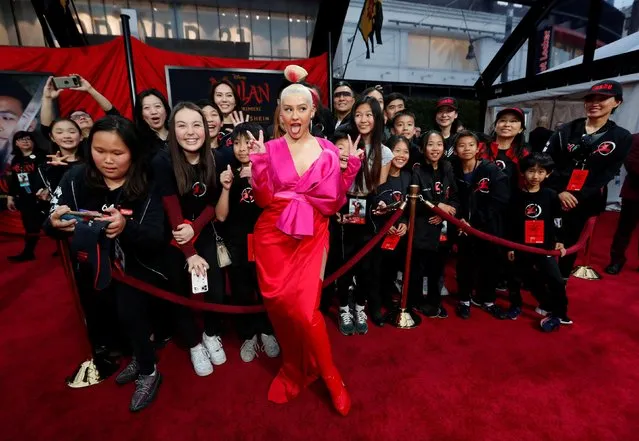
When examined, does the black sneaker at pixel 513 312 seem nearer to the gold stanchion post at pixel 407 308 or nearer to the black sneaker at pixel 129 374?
the gold stanchion post at pixel 407 308

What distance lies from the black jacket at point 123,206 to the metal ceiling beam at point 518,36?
9076 millimetres

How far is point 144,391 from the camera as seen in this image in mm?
2020

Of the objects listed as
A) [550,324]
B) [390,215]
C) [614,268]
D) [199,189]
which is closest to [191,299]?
[199,189]

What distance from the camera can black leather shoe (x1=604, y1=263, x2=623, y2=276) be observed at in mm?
3785

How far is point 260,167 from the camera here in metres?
1.73

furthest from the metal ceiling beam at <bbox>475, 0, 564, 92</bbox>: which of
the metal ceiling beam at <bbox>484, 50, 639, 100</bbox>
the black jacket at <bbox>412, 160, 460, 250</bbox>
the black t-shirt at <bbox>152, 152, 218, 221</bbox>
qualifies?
the black t-shirt at <bbox>152, 152, 218, 221</bbox>

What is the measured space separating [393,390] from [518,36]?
9.02 metres

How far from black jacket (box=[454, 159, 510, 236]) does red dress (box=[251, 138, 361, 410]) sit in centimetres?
139

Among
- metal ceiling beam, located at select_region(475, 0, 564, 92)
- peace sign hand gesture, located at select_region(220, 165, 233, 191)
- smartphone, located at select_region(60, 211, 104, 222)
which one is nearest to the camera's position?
smartphone, located at select_region(60, 211, 104, 222)

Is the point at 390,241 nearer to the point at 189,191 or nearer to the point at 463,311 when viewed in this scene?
the point at 463,311

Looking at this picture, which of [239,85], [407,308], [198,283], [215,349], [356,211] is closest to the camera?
[198,283]

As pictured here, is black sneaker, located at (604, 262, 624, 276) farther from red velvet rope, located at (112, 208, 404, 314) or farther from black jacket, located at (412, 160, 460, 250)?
red velvet rope, located at (112, 208, 404, 314)

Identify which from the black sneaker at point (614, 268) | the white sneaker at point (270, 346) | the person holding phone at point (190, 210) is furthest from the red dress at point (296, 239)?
the black sneaker at point (614, 268)

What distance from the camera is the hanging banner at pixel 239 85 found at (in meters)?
5.61
